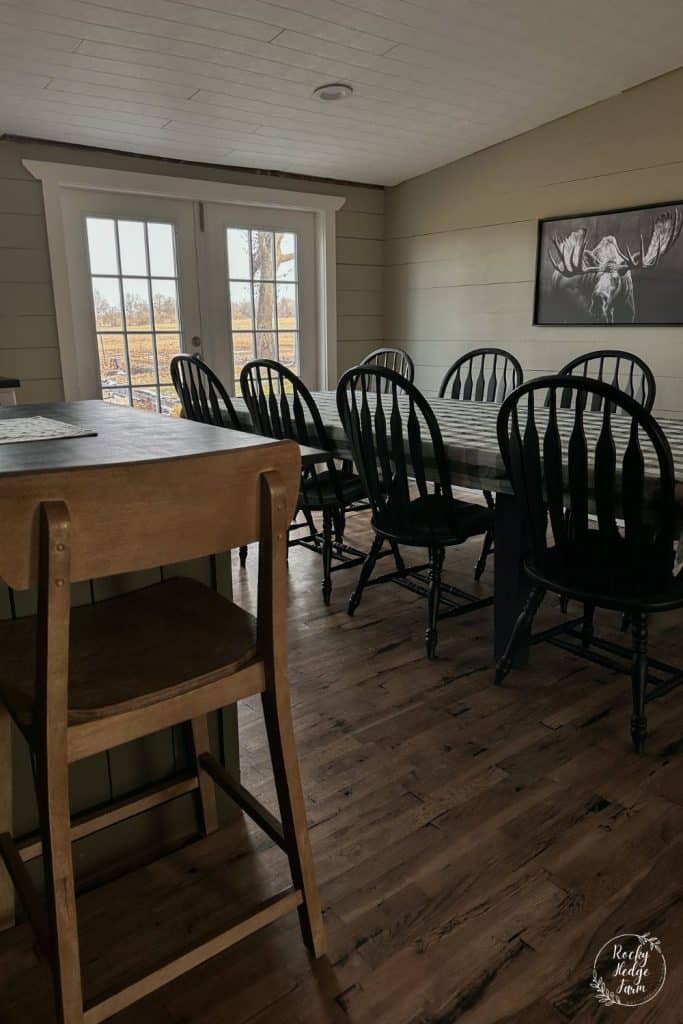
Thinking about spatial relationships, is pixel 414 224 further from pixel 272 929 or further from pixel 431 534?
pixel 272 929

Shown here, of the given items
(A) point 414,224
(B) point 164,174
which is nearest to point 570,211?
(A) point 414,224

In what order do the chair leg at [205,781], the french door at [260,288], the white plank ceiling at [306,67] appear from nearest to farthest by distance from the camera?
the chair leg at [205,781], the white plank ceiling at [306,67], the french door at [260,288]

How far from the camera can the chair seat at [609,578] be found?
66.7 inches

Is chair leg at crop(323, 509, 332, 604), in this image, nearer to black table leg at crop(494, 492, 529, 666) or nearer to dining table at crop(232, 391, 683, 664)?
dining table at crop(232, 391, 683, 664)

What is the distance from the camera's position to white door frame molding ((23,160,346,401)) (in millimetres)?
3508

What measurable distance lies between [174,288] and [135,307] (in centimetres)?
27

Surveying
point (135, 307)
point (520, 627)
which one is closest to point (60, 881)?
point (520, 627)

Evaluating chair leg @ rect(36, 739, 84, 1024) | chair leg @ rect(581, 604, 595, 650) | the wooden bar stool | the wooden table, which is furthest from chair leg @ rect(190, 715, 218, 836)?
chair leg @ rect(581, 604, 595, 650)

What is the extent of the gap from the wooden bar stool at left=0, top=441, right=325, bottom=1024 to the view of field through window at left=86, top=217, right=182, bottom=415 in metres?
3.01

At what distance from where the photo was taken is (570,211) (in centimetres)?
372

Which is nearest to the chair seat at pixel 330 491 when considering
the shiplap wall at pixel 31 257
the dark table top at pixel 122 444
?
the dark table top at pixel 122 444

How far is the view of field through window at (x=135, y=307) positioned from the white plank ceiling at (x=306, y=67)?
0.44m

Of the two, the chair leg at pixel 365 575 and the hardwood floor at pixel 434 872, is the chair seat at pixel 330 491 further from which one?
the hardwood floor at pixel 434 872

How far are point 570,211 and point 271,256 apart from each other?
1814 millimetres
